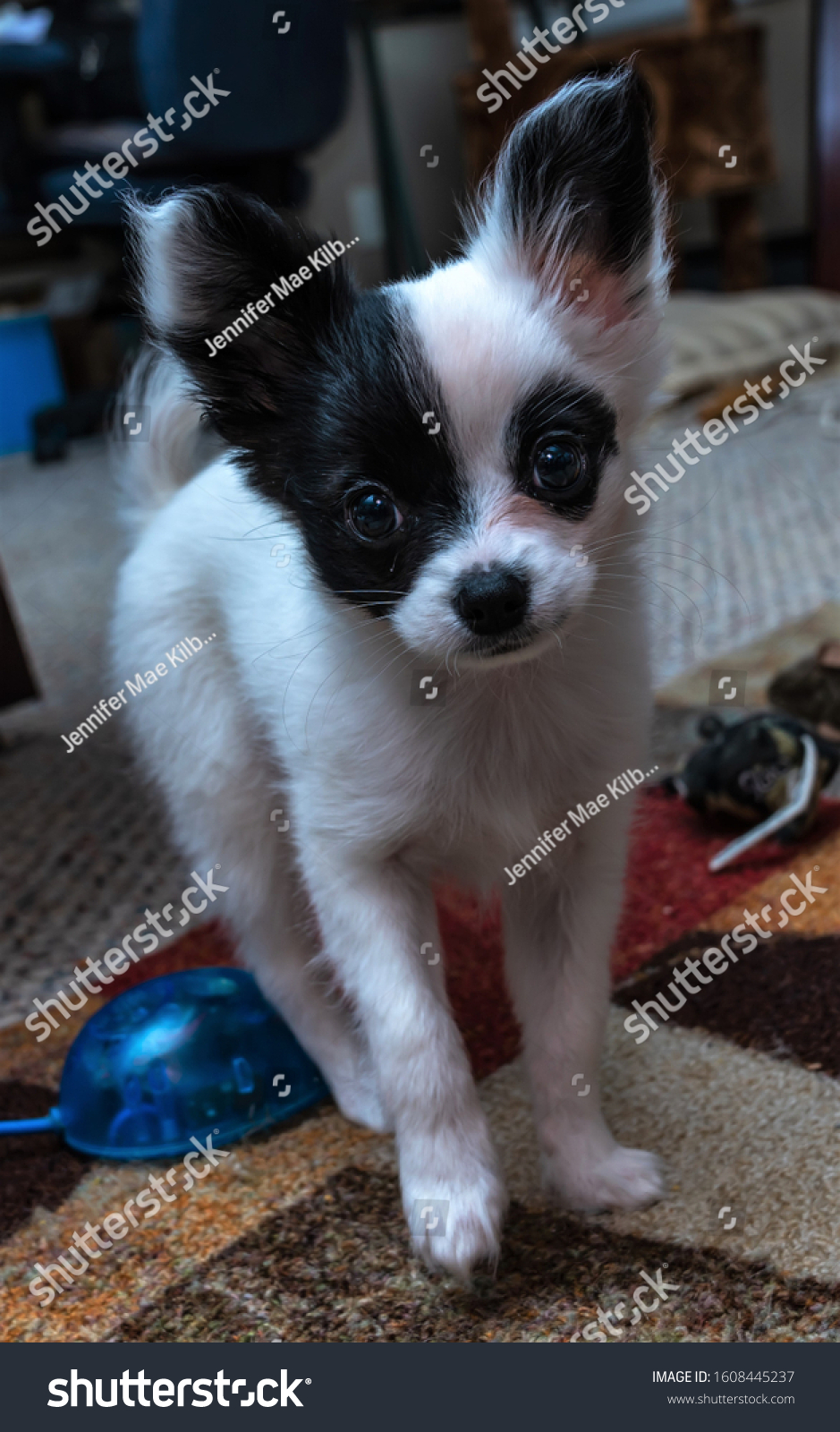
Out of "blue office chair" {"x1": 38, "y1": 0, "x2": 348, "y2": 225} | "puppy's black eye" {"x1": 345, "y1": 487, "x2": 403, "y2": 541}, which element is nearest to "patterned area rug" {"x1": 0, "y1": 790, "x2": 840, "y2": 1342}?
"puppy's black eye" {"x1": 345, "y1": 487, "x2": 403, "y2": 541}

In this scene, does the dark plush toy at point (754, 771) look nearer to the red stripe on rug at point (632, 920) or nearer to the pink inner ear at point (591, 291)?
the red stripe on rug at point (632, 920)

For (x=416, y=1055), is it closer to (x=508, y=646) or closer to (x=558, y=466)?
(x=508, y=646)

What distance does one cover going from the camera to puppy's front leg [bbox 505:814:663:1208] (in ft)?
3.86

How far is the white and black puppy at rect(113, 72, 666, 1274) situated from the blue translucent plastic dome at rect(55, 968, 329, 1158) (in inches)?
5.0

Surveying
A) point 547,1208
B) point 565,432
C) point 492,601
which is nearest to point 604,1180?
point 547,1208

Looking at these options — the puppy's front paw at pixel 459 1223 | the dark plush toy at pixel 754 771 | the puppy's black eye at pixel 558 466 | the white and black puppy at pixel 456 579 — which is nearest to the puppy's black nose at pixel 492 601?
the white and black puppy at pixel 456 579

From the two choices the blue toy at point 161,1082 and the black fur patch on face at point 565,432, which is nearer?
the black fur patch on face at point 565,432

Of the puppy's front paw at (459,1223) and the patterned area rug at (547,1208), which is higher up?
the puppy's front paw at (459,1223)

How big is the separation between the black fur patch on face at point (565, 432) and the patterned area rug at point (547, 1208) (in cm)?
63

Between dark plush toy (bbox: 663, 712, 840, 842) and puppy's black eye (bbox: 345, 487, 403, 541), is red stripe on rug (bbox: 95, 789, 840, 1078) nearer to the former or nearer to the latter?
dark plush toy (bbox: 663, 712, 840, 842)

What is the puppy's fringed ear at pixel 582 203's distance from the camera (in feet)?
3.53

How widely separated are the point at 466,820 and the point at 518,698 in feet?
0.41

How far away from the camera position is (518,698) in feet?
3.84

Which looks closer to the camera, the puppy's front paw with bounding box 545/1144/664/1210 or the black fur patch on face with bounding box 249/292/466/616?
the black fur patch on face with bounding box 249/292/466/616
